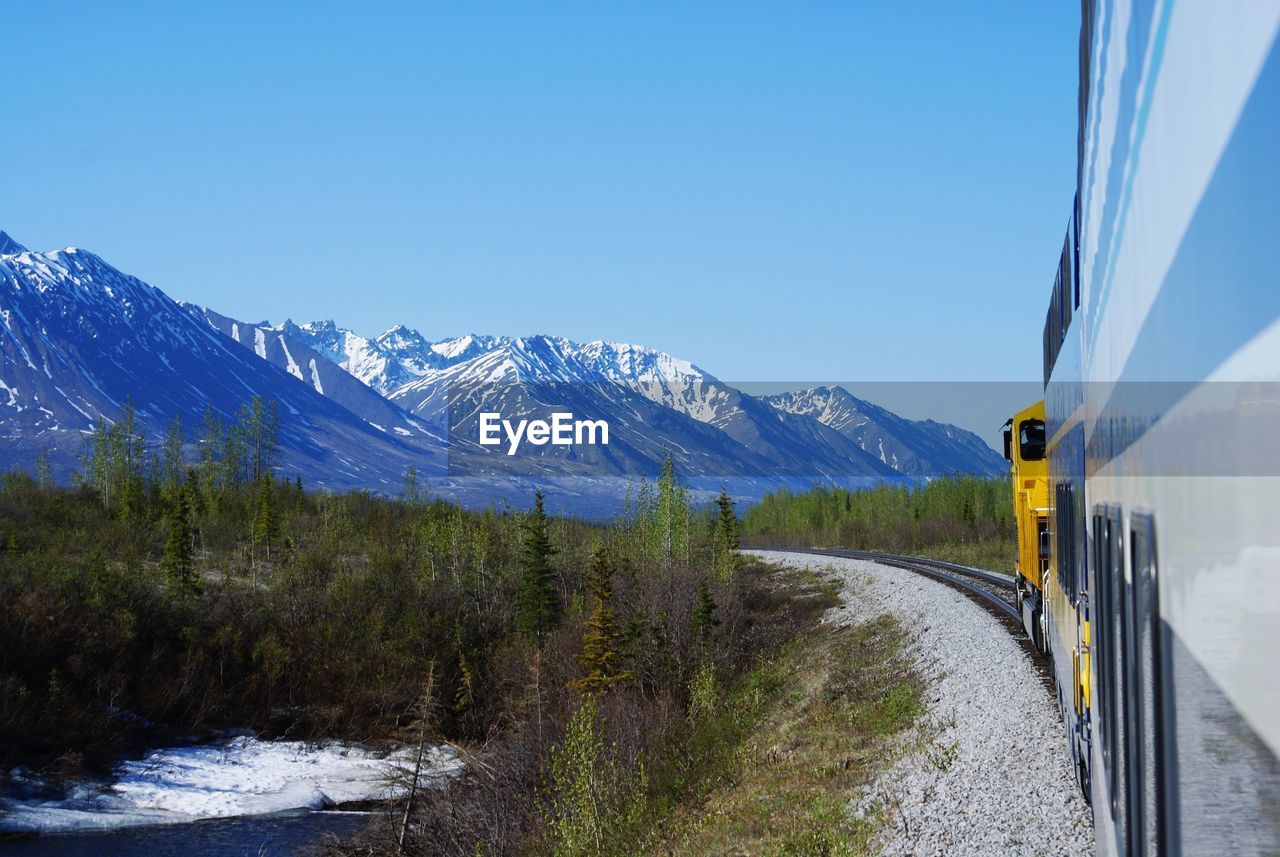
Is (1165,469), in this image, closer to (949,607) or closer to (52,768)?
(949,607)

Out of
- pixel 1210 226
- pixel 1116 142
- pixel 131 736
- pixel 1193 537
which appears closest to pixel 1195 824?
pixel 1193 537

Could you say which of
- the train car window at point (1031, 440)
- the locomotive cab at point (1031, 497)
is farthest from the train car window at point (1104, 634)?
the train car window at point (1031, 440)

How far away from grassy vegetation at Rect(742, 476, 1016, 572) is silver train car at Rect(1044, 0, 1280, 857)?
40.7m

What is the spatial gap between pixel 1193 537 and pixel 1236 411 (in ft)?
1.68

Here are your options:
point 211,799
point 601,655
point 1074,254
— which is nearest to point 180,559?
point 211,799

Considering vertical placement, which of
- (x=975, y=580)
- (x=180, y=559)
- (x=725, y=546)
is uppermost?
(x=725, y=546)

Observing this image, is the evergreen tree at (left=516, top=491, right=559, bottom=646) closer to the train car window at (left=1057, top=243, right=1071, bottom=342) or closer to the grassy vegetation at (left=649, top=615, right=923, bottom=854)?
the grassy vegetation at (left=649, top=615, right=923, bottom=854)

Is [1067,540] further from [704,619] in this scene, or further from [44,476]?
[44,476]

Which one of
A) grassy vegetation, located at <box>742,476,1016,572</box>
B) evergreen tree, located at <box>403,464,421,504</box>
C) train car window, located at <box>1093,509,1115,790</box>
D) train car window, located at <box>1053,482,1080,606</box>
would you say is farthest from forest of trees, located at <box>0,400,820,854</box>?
evergreen tree, located at <box>403,464,421,504</box>

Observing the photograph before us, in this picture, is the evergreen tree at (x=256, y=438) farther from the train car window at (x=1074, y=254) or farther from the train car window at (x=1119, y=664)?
the train car window at (x=1119, y=664)

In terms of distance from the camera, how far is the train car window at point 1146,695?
8.78 ft

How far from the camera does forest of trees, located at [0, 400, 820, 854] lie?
22.1 m

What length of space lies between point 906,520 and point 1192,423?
3470 inches

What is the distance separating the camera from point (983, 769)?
1327 cm
